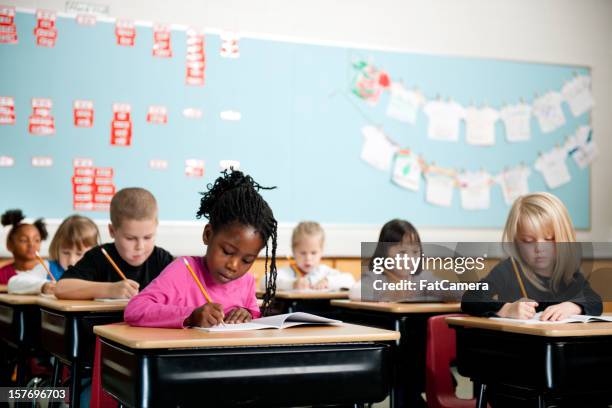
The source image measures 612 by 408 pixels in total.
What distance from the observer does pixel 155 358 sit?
5.37ft

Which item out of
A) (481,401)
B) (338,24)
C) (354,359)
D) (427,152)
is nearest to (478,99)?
(427,152)

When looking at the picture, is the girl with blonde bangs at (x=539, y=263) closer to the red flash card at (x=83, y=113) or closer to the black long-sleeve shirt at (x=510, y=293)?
the black long-sleeve shirt at (x=510, y=293)

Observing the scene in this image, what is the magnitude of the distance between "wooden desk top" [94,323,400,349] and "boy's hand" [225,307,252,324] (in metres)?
0.14

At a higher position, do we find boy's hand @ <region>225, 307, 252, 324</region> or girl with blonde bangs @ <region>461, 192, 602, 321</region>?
girl with blonde bangs @ <region>461, 192, 602, 321</region>

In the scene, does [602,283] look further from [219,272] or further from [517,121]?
[517,121]

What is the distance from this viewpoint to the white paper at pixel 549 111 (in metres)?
6.18

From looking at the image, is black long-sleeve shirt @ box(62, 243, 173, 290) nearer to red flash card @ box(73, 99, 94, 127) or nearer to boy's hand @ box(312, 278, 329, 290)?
boy's hand @ box(312, 278, 329, 290)

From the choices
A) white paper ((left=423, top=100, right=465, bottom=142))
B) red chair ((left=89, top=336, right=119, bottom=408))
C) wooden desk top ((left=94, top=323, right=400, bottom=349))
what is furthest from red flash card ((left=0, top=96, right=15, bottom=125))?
wooden desk top ((left=94, top=323, right=400, bottom=349))

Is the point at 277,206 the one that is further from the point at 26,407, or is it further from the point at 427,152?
the point at 26,407

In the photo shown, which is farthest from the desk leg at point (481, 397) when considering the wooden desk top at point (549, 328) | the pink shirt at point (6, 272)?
the pink shirt at point (6, 272)

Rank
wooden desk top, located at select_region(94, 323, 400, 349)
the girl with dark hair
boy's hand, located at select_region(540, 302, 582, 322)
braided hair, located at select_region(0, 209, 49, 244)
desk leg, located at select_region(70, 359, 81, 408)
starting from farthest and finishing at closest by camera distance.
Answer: braided hair, located at select_region(0, 209, 49, 244) < the girl with dark hair < desk leg, located at select_region(70, 359, 81, 408) < boy's hand, located at select_region(540, 302, 582, 322) < wooden desk top, located at select_region(94, 323, 400, 349)

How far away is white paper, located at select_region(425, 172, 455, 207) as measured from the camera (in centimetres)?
589

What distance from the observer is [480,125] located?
6.02 meters

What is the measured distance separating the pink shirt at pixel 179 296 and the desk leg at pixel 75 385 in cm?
49
